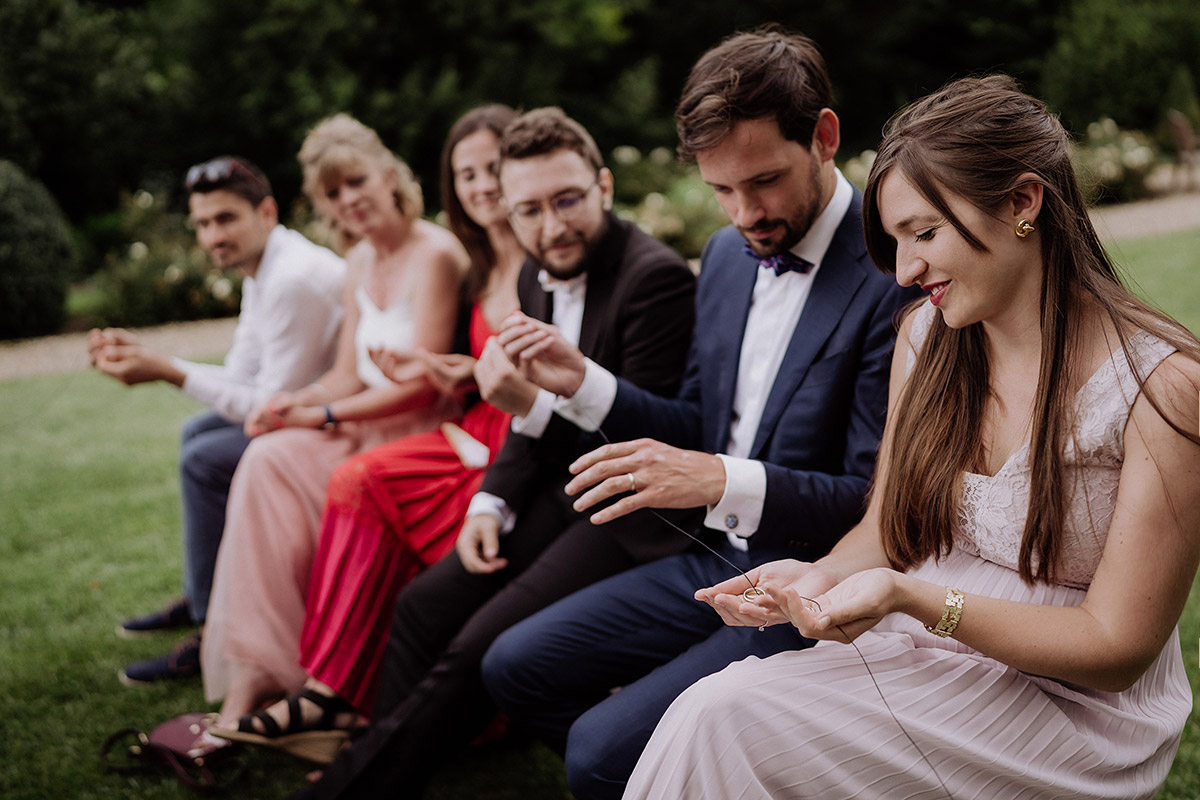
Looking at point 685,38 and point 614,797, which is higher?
point 685,38

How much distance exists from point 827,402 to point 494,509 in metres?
1.07

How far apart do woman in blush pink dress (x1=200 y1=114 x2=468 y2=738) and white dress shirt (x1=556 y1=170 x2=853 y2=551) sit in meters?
1.10

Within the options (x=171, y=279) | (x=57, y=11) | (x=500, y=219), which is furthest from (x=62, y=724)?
(x=57, y=11)

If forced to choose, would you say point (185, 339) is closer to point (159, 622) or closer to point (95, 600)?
point (95, 600)

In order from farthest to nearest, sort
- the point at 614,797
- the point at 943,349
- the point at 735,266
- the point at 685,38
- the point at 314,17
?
the point at 685,38, the point at 314,17, the point at 735,266, the point at 614,797, the point at 943,349

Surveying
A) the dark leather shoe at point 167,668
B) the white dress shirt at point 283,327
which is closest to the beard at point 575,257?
the white dress shirt at point 283,327

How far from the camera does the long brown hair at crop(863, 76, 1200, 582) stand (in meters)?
1.71

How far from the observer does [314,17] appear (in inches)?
633

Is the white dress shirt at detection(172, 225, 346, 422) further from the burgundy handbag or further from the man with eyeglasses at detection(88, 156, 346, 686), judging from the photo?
the burgundy handbag

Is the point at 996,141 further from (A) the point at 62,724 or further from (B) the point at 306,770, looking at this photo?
(A) the point at 62,724

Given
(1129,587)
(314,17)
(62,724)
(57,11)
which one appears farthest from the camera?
(314,17)

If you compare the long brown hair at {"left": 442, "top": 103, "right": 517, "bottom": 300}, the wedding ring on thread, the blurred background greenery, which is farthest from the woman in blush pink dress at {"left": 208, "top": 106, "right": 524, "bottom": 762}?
the blurred background greenery

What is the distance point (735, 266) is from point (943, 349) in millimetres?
779

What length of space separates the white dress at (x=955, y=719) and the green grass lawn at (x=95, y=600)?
17.0 inches
